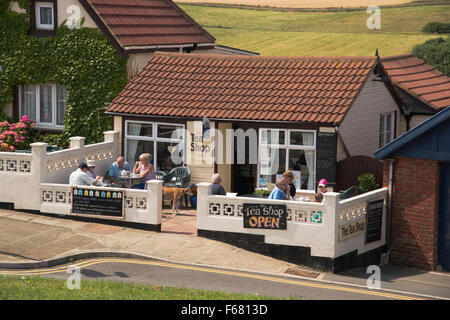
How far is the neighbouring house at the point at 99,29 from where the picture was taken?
29.1 metres

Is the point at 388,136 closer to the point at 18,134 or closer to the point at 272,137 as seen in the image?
the point at 272,137

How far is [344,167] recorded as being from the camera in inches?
953

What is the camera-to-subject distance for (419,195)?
2139cm

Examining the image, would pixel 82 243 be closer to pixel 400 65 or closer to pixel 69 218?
pixel 69 218

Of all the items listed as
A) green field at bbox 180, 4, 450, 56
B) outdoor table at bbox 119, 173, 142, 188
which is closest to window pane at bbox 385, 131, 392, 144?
outdoor table at bbox 119, 173, 142, 188

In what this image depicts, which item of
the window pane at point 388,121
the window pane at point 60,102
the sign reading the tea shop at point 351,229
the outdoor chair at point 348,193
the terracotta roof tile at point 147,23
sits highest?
the terracotta roof tile at point 147,23

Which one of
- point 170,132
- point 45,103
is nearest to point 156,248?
point 170,132

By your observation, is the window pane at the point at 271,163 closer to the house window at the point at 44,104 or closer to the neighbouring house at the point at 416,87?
the neighbouring house at the point at 416,87

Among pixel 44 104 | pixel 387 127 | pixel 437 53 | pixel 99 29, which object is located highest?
pixel 437 53

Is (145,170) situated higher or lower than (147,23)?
lower

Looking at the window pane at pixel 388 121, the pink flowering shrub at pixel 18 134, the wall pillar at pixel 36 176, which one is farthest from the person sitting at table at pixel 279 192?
the pink flowering shrub at pixel 18 134

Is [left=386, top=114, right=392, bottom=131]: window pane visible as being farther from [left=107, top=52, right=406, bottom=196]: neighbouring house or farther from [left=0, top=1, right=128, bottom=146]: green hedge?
[left=0, top=1, right=128, bottom=146]: green hedge

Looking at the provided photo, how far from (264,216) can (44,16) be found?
13.8 metres

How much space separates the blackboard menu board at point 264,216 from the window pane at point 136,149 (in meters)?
Answer: 6.64
